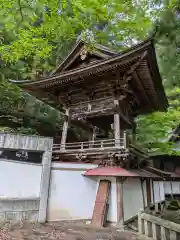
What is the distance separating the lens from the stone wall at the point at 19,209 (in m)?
6.92

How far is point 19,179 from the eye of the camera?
7.48 metres

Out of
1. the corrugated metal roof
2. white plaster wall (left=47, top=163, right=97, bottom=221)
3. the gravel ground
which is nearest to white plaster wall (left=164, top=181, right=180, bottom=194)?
the corrugated metal roof

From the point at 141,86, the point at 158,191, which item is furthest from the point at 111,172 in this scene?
the point at 158,191

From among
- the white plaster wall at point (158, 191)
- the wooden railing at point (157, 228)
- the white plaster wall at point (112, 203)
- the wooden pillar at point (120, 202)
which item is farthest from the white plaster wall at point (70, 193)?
the white plaster wall at point (158, 191)

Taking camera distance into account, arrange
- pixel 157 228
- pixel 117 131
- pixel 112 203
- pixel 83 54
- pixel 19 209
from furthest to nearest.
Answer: pixel 83 54, pixel 117 131, pixel 112 203, pixel 19 209, pixel 157 228

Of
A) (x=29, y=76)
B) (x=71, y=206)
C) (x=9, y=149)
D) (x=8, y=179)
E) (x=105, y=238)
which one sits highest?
(x=29, y=76)

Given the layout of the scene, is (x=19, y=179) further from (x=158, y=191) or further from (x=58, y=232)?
(x=158, y=191)

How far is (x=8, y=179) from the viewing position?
730 centimetres

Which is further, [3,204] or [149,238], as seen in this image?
[3,204]

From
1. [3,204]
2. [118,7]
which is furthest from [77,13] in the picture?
[3,204]

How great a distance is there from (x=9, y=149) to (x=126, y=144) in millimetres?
4661

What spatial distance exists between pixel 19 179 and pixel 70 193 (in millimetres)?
2208

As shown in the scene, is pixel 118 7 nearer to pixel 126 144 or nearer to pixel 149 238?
pixel 126 144

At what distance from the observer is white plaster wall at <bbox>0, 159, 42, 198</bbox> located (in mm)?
7227
